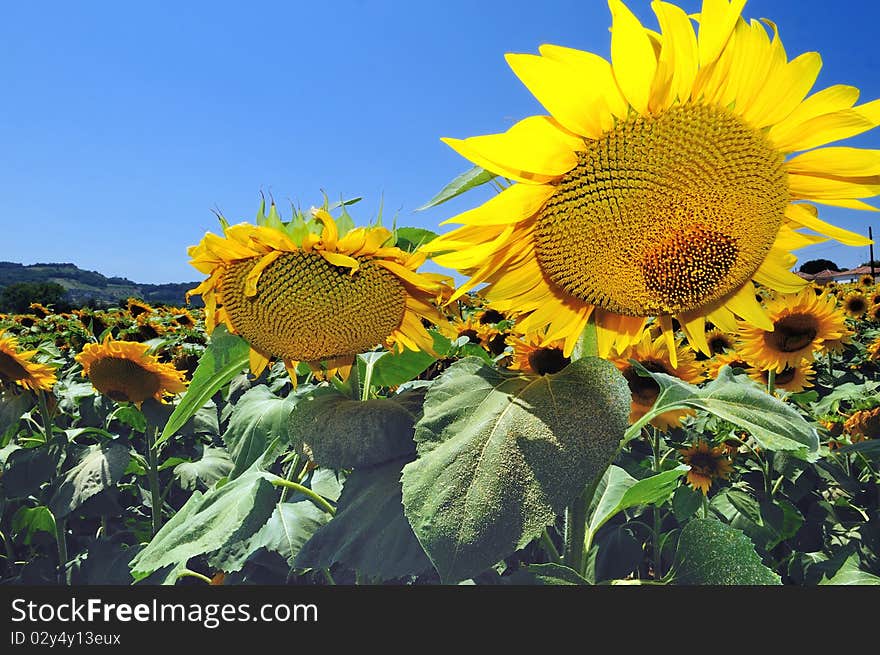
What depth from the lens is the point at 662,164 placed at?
833 mm

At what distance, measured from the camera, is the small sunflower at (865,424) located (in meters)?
2.62

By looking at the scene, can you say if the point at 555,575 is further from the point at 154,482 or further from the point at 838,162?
the point at 154,482

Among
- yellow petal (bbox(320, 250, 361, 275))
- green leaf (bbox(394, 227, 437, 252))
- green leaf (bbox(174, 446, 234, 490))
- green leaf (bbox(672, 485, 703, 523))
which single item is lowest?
green leaf (bbox(672, 485, 703, 523))

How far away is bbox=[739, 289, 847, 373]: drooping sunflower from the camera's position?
2.91 metres

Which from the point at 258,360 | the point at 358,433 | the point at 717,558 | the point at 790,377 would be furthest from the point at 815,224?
the point at 790,377

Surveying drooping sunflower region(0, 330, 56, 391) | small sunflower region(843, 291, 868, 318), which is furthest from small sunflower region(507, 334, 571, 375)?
small sunflower region(843, 291, 868, 318)

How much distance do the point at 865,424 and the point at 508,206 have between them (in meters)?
2.61

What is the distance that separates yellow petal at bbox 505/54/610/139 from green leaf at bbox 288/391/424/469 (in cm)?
51

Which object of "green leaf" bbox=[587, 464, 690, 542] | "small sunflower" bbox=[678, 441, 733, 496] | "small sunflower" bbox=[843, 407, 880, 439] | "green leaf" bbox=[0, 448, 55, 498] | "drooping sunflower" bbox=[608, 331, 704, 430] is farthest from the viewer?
"green leaf" bbox=[0, 448, 55, 498]

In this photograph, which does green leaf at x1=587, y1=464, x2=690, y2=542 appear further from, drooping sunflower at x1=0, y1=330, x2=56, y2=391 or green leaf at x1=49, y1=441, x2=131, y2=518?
drooping sunflower at x1=0, y1=330, x2=56, y2=391

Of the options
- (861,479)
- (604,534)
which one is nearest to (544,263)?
(604,534)

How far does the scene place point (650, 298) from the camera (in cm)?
91

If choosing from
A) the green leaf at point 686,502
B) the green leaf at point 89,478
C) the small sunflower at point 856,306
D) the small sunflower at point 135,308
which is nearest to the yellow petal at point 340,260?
the green leaf at point 686,502

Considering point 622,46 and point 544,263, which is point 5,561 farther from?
point 622,46
